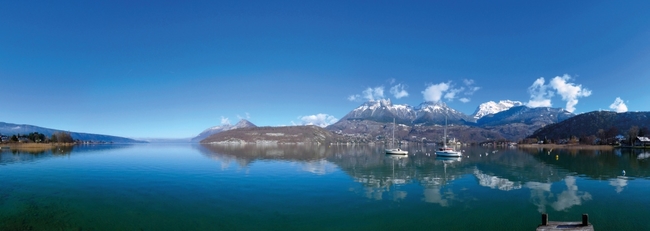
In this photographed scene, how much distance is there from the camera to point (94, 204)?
93.0ft

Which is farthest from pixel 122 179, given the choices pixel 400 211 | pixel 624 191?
pixel 624 191

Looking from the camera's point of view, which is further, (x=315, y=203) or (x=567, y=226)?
(x=315, y=203)

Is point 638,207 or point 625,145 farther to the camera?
point 625,145

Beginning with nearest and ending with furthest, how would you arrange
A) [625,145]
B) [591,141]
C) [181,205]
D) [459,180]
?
[181,205] → [459,180] → [625,145] → [591,141]

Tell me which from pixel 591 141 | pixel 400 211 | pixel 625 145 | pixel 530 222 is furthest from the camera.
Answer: pixel 591 141

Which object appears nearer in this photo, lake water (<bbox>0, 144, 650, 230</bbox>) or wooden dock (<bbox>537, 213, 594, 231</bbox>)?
wooden dock (<bbox>537, 213, 594, 231</bbox>)

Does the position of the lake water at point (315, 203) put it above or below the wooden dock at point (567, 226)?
below

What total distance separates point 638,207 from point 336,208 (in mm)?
27437

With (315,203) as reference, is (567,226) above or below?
above

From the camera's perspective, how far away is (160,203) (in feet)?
94.4

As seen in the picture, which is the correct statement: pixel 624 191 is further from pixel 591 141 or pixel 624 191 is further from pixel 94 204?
pixel 591 141

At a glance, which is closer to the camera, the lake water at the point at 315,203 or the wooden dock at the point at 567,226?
the wooden dock at the point at 567,226

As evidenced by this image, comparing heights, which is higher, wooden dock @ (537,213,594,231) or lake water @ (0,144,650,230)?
wooden dock @ (537,213,594,231)

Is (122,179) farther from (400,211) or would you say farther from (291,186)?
(400,211)
